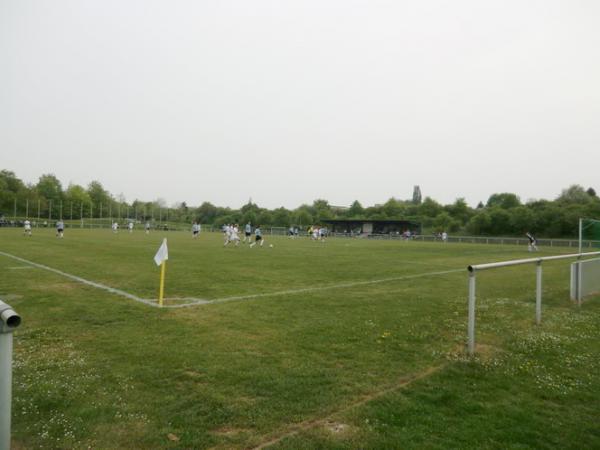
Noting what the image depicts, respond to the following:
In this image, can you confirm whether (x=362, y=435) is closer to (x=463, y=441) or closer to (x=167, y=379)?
(x=463, y=441)

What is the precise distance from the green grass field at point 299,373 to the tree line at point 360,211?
64.6 m

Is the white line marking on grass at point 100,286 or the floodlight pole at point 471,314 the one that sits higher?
the floodlight pole at point 471,314

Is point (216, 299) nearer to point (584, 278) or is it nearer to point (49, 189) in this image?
point (584, 278)

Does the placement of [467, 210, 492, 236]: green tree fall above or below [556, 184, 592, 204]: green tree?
below

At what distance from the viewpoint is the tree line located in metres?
67.2

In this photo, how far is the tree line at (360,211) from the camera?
6725cm

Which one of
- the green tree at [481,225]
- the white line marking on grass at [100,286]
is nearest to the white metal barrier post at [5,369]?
the white line marking on grass at [100,286]

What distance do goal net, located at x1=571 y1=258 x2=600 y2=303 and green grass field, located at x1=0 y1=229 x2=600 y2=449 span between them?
461 millimetres

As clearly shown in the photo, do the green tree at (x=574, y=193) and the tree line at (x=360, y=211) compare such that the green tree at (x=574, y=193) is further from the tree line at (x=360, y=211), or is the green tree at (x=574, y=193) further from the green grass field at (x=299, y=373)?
the green grass field at (x=299, y=373)

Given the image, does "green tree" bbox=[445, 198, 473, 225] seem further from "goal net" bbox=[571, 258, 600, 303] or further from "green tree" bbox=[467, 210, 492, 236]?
"goal net" bbox=[571, 258, 600, 303]

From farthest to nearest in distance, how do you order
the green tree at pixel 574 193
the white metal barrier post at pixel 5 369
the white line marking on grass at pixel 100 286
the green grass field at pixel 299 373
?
the green tree at pixel 574 193
the white line marking on grass at pixel 100 286
the green grass field at pixel 299 373
the white metal barrier post at pixel 5 369

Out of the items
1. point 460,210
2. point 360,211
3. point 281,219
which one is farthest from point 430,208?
point 281,219

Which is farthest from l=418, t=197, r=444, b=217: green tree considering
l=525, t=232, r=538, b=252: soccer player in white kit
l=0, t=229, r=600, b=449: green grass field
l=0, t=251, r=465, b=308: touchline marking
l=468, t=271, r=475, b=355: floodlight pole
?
l=468, t=271, r=475, b=355: floodlight pole

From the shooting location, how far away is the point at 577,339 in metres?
7.21
